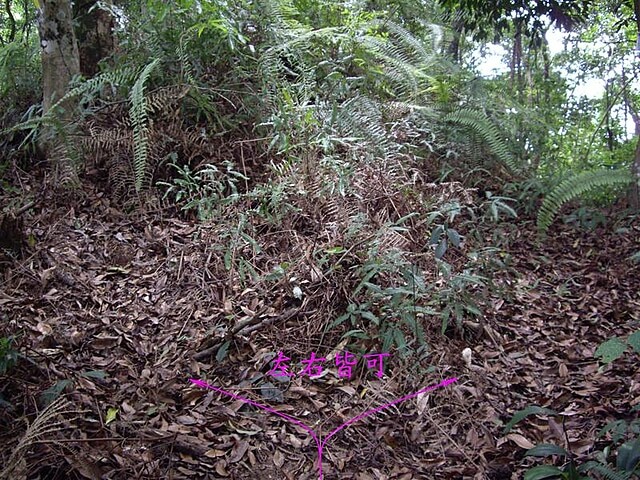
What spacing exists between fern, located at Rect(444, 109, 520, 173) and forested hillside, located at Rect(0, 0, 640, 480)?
34mm

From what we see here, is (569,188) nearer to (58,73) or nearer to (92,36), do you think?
(58,73)

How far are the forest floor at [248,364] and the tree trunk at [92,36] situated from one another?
1429 millimetres

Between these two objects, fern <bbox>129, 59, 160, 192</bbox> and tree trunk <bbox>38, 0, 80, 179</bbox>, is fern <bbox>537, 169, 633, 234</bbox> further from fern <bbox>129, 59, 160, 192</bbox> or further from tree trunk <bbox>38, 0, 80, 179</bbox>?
tree trunk <bbox>38, 0, 80, 179</bbox>

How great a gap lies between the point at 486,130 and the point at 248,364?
233 cm

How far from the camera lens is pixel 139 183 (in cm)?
322

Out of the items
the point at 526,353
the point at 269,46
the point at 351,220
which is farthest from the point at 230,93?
the point at 526,353

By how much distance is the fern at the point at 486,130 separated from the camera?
368 cm


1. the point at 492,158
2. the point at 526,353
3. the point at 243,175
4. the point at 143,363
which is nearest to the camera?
the point at 143,363

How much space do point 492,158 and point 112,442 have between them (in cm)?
327

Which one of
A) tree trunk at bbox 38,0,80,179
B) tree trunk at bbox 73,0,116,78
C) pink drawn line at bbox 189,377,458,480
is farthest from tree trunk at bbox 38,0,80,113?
pink drawn line at bbox 189,377,458,480

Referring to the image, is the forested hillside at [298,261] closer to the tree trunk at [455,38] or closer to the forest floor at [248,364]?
the forest floor at [248,364]

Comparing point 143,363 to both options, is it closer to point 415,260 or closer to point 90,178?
point 415,260

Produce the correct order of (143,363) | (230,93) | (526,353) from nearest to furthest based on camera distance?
1. (143,363)
2. (526,353)
3. (230,93)

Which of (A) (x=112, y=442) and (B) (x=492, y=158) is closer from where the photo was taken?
(A) (x=112, y=442)
